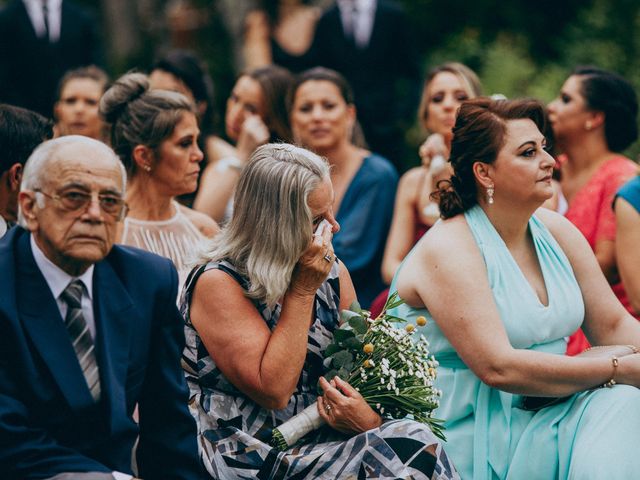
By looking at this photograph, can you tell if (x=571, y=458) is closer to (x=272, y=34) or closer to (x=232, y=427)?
(x=232, y=427)

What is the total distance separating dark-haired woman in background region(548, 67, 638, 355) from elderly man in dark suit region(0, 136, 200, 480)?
359cm

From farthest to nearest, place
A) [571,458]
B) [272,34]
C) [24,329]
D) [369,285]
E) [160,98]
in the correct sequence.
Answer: [272,34] < [369,285] < [160,98] < [571,458] < [24,329]

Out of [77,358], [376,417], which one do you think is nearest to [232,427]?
[376,417]

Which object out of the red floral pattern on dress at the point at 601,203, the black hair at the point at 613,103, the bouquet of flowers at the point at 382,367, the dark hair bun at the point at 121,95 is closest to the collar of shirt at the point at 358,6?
the black hair at the point at 613,103

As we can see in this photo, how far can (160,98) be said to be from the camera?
545cm

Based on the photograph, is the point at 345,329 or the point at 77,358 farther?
the point at 345,329

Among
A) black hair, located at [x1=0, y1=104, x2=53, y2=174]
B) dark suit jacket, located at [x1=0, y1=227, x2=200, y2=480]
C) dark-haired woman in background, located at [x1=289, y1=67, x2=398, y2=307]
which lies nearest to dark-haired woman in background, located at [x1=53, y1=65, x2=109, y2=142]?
dark-haired woman in background, located at [x1=289, y1=67, x2=398, y2=307]

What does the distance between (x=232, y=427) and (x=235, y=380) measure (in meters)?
0.18

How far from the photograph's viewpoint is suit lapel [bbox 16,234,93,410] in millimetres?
3152

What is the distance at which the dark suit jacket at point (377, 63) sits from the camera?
8.93 m

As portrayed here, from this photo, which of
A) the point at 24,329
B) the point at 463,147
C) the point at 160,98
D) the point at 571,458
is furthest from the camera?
the point at 160,98

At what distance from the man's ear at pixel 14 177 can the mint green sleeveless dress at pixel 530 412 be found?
1.72 metres

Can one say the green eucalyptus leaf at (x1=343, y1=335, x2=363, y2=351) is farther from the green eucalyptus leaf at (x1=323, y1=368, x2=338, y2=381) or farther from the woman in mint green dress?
the woman in mint green dress

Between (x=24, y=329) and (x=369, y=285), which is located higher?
(x=24, y=329)
